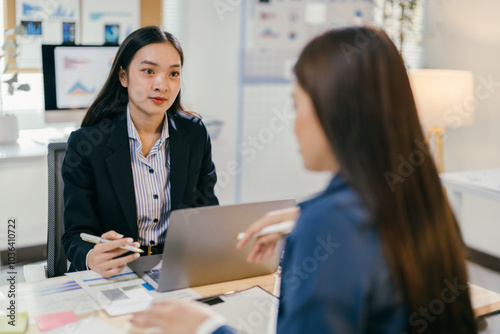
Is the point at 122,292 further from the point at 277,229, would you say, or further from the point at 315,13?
the point at 315,13

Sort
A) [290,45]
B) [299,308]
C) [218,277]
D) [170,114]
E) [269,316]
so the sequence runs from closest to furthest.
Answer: [299,308] < [269,316] < [218,277] < [170,114] < [290,45]

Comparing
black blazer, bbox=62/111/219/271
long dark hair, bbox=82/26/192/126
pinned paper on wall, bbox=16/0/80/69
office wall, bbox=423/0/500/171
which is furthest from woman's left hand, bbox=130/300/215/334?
office wall, bbox=423/0/500/171

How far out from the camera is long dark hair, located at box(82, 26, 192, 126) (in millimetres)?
1920

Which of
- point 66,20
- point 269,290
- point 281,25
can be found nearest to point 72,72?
point 66,20

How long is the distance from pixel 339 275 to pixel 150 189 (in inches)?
48.7

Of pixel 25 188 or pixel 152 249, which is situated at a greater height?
pixel 152 249

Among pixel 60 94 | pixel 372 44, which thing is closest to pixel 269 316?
pixel 372 44

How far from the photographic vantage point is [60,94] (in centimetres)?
323

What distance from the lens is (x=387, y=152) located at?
84 centimetres

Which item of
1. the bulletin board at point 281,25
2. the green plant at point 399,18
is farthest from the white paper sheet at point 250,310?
the green plant at point 399,18

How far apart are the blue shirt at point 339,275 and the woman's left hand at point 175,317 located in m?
0.15

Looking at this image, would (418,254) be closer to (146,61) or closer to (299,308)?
(299,308)

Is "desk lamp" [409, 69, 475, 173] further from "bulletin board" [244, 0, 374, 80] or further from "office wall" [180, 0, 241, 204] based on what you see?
"office wall" [180, 0, 241, 204]

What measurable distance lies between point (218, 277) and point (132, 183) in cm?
48
